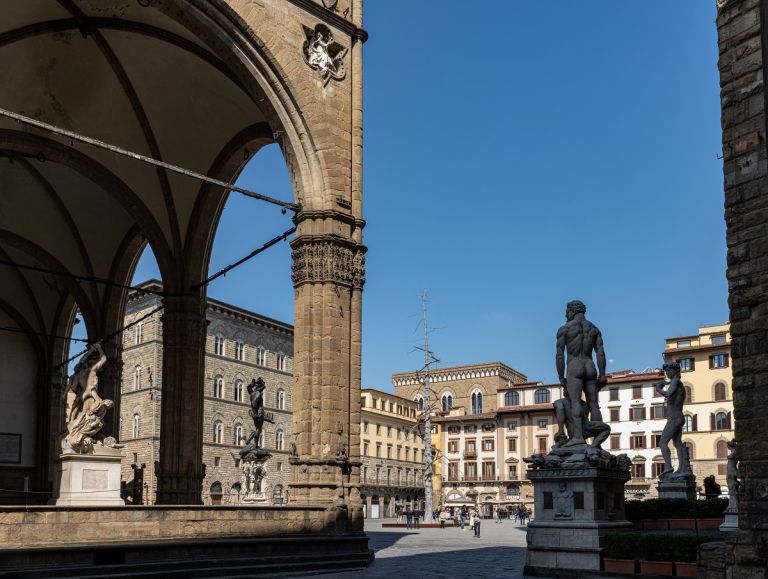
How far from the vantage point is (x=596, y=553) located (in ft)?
42.5

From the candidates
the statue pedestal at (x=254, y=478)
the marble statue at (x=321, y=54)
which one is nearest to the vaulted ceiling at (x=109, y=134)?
the marble statue at (x=321, y=54)

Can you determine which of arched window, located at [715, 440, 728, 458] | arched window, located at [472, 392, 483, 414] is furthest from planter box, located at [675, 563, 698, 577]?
arched window, located at [472, 392, 483, 414]

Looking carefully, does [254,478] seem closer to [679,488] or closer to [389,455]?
[679,488]

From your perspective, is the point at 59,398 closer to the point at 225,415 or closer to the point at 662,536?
the point at 225,415

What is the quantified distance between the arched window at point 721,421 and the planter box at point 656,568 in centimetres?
5600

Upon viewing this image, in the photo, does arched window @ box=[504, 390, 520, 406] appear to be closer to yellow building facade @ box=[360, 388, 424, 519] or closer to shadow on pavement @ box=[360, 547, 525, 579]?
yellow building facade @ box=[360, 388, 424, 519]

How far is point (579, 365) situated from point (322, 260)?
233 inches

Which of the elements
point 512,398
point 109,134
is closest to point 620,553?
point 109,134

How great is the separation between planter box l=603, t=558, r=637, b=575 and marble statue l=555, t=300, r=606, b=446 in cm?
221

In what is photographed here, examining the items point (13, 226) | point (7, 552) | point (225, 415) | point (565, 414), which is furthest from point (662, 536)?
point (225, 415)

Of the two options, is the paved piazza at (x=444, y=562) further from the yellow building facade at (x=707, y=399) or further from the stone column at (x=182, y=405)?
the yellow building facade at (x=707, y=399)

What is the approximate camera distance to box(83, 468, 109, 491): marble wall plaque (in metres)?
17.2

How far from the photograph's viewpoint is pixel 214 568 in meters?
14.3

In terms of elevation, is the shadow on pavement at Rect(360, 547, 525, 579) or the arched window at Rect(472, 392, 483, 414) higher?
the arched window at Rect(472, 392, 483, 414)
